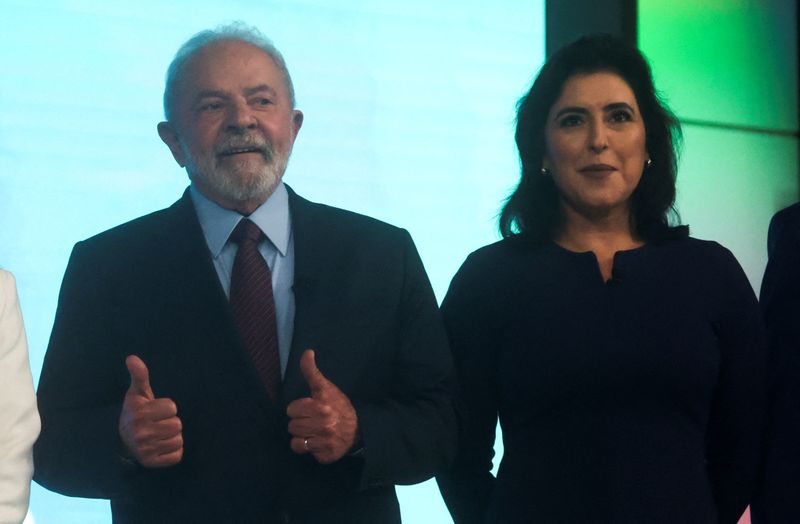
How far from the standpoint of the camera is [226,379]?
2338 mm

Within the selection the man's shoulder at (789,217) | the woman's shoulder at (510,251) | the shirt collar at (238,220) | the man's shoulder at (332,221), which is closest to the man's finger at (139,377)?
the shirt collar at (238,220)

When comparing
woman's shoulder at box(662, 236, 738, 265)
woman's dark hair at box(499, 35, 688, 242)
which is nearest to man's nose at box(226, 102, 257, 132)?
woman's dark hair at box(499, 35, 688, 242)

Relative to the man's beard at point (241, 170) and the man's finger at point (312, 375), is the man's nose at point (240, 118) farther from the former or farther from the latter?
the man's finger at point (312, 375)

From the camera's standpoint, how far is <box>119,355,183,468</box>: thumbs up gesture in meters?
2.13

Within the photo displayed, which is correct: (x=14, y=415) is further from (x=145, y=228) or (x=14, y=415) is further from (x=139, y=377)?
(x=145, y=228)

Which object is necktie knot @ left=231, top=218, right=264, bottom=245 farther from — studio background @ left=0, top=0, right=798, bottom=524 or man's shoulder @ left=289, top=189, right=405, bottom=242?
studio background @ left=0, top=0, right=798, bottom=524

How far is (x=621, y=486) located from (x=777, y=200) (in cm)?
262

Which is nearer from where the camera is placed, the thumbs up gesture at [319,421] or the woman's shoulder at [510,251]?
the thumbs up gesture at [319,421]

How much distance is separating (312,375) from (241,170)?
1.66 feet

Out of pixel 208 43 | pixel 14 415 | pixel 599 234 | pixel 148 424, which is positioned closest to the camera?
pixel 14 415

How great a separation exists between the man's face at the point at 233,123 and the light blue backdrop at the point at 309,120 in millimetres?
680

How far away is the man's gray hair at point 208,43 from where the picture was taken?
2582 mm

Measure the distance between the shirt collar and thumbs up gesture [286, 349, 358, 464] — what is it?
1.19 ft

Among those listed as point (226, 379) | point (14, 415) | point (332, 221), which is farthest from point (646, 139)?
point (14, 415)
